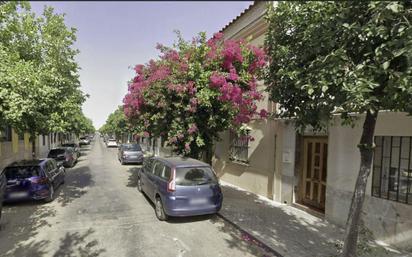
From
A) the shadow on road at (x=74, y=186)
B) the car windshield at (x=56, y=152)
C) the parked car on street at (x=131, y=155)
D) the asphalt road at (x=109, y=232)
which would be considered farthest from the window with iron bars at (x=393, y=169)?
the car windshield at (x=56, y=152)

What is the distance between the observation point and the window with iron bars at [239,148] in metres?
11.0

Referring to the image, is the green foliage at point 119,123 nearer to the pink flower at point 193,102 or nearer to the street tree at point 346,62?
the pink flower at point 193,102

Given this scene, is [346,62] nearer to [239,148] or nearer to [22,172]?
[239,148]

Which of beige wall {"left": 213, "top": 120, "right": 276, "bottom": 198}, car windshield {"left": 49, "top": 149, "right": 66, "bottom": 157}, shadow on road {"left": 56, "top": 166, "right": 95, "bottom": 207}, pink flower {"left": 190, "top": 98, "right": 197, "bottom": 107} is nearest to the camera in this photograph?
pink flower {"left": 190, "top": 98, "right": 197, "bottom": 107}

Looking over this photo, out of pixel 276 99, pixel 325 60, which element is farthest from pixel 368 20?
pixel 276 99

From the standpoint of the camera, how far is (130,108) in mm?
9281

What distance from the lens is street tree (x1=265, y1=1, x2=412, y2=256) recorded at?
3.08 metres

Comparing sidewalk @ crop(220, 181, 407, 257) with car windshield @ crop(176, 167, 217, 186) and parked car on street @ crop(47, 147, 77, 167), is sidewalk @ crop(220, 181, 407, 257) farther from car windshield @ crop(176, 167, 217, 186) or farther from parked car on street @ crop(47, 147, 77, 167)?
parked car on street @ crop(47, 147, 77, 167)

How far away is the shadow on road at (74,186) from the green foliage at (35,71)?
243cm

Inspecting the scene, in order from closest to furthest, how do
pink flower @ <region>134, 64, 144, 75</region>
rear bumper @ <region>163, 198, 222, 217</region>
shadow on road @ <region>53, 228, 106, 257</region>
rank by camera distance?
shadow on road @ <region>53, 228, 106, 257</region> < rear bumper @ <region>163, 198, 222, 217</region> < pink flower @ <region>134, 64, 144, 75</region>

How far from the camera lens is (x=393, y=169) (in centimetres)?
584

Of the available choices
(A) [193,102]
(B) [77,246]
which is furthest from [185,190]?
(B) [77,246]

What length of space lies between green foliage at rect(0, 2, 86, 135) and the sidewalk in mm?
5707

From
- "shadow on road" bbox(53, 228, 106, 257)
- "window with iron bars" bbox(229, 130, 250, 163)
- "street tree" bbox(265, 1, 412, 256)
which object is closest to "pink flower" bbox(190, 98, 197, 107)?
"street tree" bbox(265, 1, 412, 256)
